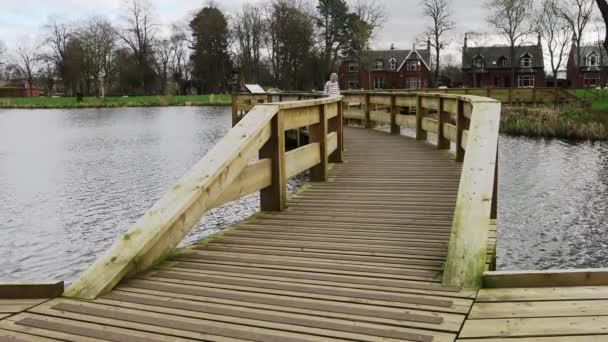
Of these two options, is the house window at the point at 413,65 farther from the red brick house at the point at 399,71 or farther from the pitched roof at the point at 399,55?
the pitched roof at the point at 399,55

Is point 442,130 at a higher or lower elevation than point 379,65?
lower

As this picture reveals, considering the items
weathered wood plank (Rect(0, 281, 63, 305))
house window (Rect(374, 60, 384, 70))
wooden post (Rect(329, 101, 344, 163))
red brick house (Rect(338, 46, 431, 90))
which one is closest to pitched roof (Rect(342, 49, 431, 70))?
red brick house (Rect(338, 46, 431, 90))

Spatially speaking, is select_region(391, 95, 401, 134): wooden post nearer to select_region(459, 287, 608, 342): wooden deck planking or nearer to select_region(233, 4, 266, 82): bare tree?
select_region(459, 287, 608, 342): wooden deck planking

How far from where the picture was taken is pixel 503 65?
67.8 meters

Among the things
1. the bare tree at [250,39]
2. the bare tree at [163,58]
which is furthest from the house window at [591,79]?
the bare tree at [163,58]

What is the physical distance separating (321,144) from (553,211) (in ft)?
14.2

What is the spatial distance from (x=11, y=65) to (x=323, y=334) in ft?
342

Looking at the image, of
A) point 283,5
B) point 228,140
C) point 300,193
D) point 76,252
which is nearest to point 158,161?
point 76,252

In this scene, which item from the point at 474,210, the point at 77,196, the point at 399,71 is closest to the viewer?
the point at 474,210

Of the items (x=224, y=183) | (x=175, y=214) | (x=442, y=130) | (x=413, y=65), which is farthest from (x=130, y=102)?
(x=175, y=214)

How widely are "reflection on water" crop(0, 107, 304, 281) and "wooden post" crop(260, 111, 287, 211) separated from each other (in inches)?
97.6

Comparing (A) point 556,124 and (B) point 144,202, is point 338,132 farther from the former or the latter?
(A) point 556,124

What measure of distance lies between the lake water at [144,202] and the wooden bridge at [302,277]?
2.56 m

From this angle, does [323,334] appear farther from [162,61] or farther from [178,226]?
[162,61]
